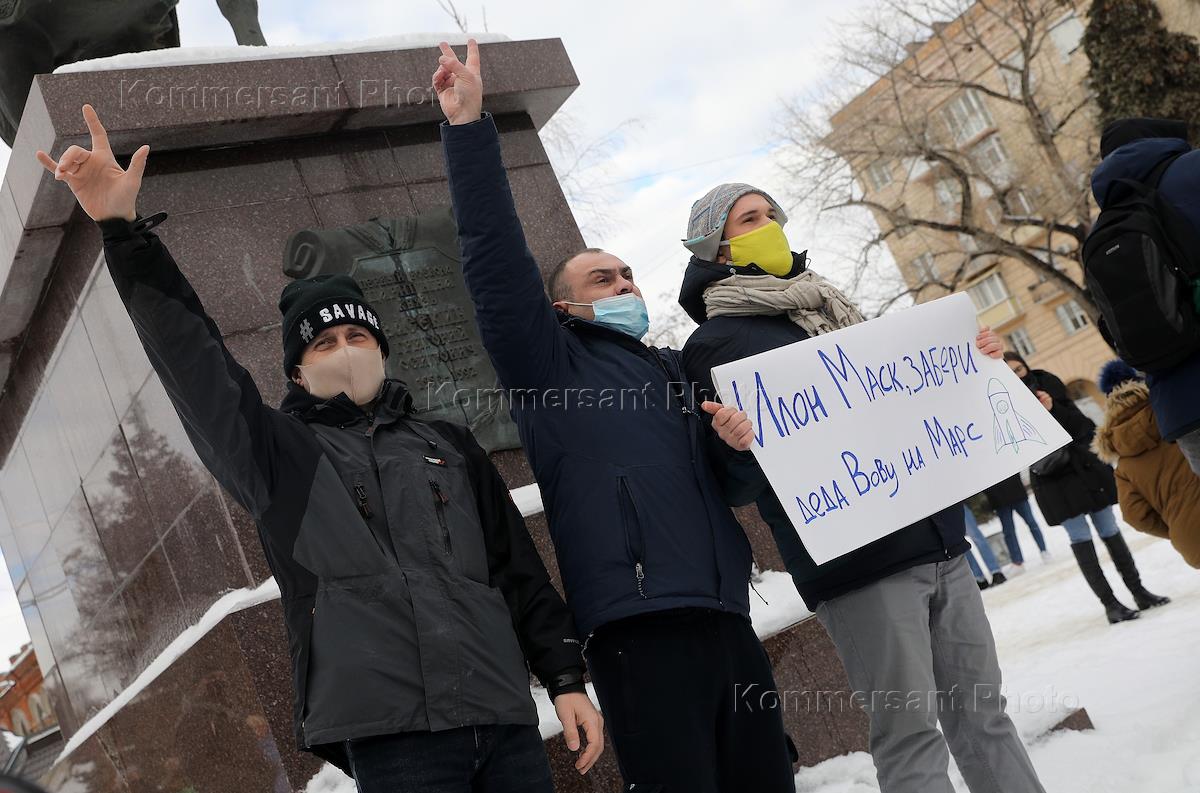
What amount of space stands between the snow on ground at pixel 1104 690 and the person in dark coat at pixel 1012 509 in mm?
2184

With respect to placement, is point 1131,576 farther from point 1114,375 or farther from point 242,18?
point 242,18

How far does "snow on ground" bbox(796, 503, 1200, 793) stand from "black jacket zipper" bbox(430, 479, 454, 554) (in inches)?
83.3

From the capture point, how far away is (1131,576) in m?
6.78

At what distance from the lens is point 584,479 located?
2729 mm

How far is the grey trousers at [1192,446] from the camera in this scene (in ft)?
11.8

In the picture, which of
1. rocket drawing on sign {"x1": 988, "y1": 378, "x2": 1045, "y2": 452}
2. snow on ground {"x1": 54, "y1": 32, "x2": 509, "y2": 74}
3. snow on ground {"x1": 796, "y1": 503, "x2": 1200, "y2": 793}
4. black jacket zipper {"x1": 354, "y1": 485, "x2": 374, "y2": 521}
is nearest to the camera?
black jacket zipper {"x1": 354, "y1": 485, "x2": 374, "y2": 521}

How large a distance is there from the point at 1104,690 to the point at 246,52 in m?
4.59

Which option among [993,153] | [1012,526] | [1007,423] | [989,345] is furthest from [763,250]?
[993,153]

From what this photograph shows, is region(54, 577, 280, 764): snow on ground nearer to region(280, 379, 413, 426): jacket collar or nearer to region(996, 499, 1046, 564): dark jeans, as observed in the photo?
region(280, 379, 413, 426): jacket collar

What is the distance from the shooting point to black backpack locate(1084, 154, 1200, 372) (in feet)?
11.4

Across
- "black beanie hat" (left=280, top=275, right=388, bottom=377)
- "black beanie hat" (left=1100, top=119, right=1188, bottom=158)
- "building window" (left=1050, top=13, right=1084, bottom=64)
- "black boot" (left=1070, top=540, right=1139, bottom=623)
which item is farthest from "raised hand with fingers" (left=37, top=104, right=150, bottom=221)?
"building window" (left=1050, top=13, right=1084, bottom=64)

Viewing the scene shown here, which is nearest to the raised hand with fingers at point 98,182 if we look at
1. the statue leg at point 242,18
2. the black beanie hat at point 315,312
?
the black beanie hat at point 315,312

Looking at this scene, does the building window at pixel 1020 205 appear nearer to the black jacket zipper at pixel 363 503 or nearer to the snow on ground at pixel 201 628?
the snow on ground at pixel 201 628

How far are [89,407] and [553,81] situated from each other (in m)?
2.61
